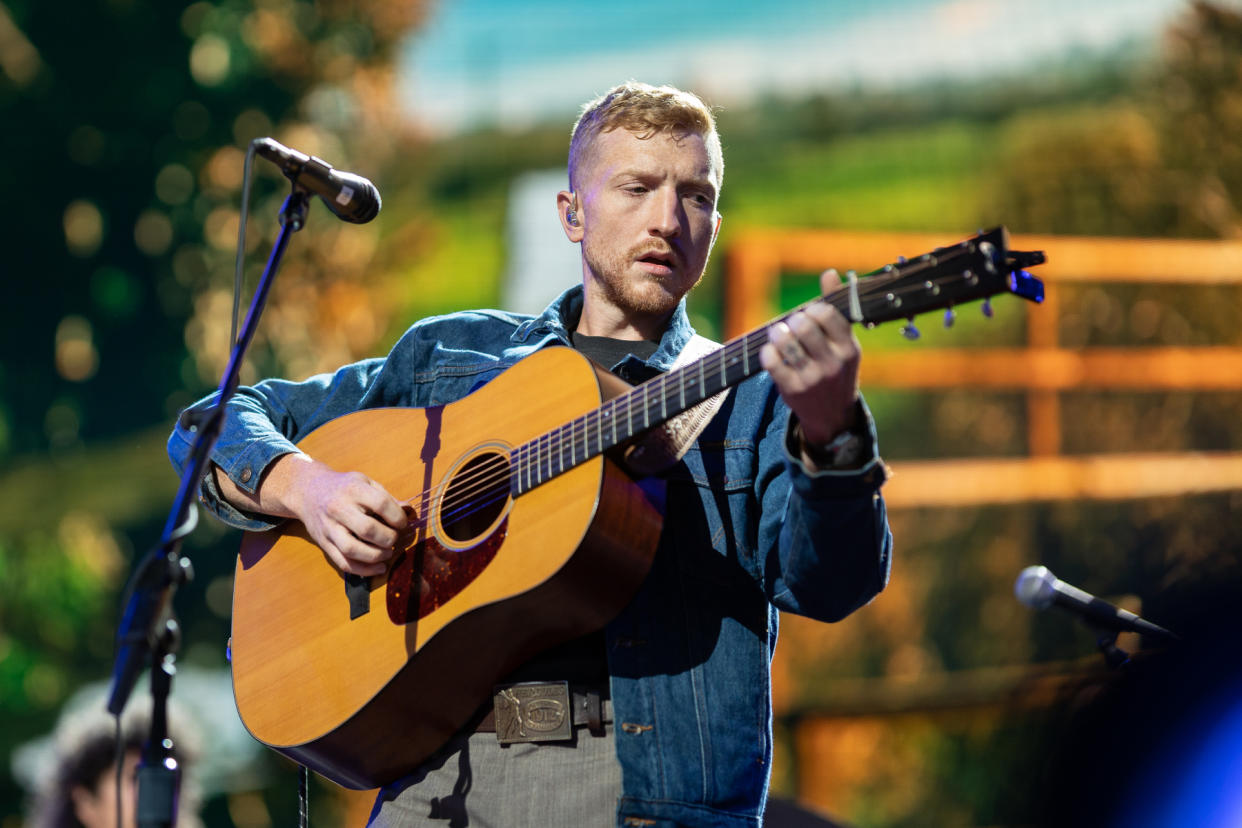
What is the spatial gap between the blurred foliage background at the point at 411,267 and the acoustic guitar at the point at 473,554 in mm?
3865

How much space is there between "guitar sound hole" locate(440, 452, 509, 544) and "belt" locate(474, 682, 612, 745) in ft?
1.05

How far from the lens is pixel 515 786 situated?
2164mm

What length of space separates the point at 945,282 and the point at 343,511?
125cm

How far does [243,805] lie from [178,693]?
0.66 m

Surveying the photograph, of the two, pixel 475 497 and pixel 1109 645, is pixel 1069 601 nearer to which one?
pixel 1109 645

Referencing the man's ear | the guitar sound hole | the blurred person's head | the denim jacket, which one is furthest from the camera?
the blurred person's head

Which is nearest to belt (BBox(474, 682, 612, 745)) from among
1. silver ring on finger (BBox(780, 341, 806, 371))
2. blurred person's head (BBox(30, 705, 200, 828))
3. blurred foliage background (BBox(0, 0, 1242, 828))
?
silver ring on finger (BBox(780, 341, 806, 371))

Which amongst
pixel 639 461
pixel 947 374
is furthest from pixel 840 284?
pixel 947 374

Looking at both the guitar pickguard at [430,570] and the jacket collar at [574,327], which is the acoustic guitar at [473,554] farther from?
the jacket collar at [574,327]

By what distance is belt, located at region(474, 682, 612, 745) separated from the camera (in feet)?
7.11

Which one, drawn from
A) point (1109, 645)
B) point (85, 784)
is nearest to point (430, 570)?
point (1109, 645)

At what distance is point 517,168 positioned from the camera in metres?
6.51

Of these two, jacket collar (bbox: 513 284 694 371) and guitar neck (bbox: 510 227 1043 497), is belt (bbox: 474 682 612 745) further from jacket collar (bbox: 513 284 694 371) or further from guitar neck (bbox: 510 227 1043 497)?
jacket collar (bbox: 513 284 694 371)

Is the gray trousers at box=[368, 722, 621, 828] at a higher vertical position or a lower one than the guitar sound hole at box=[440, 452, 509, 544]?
lower
